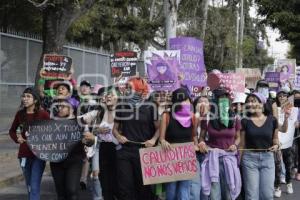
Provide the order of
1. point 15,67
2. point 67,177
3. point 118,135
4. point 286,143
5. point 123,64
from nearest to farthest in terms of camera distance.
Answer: point 67,177
point 118,135
point 286,143
point 123,64
point 15,67

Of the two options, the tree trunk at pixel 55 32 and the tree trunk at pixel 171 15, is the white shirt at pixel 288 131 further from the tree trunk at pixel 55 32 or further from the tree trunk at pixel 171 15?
the tree trunk at pixel 171 15

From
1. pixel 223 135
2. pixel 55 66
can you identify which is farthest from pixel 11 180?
pixel 223 135

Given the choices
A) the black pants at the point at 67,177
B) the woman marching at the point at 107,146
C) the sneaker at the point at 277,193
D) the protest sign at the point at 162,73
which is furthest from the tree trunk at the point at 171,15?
the black pants at the point at 67,177

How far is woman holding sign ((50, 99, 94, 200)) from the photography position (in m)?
6.90

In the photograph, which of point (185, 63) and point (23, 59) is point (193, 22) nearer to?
point (23, 59)

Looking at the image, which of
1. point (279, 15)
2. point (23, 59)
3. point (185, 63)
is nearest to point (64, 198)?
point (185, 63)

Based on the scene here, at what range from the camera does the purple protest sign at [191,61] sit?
10555mm

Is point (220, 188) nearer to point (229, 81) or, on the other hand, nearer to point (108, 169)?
point (108, 169)

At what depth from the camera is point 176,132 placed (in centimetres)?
707

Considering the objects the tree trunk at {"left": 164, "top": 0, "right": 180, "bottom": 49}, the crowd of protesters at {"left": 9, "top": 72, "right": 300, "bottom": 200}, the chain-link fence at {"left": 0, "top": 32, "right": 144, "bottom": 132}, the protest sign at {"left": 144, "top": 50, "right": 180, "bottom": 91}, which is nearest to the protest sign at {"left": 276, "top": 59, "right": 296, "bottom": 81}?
the tree trunk at {"left": 164, "top": 0, "right": 180, "bottom": 49}

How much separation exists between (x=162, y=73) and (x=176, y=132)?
187 centimetres

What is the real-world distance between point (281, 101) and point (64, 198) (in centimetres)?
474

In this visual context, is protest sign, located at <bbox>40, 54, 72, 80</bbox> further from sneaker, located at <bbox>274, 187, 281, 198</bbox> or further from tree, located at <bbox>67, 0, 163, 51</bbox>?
tree, located at <bbox>67, 0, 163, 51</bbox>

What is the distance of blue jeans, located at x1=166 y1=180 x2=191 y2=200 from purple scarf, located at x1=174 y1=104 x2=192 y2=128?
70 cm
